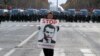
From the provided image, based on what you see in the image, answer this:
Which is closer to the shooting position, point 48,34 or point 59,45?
point 48,34

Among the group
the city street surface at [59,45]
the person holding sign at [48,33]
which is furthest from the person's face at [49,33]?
the city street surface at [59,45]

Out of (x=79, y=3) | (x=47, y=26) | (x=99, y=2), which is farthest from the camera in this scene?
(x=79, y=3)

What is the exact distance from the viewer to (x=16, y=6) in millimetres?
146875

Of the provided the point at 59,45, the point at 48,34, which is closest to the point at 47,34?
the point at 48,34

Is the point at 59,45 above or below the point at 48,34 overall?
below

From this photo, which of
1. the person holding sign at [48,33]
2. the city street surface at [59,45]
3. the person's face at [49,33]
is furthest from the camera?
the city street surface at [59,45]

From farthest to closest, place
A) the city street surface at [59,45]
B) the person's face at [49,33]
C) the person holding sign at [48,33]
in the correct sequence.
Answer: the city street surface at [59,45] → the person's face at [49,33] → the person holding sign at [48,33]

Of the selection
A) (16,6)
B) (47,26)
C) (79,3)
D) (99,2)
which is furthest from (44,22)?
(79,3)

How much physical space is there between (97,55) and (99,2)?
120 m

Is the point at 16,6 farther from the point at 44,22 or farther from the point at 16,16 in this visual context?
the point at 44,22

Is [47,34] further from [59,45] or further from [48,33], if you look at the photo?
[59,45]

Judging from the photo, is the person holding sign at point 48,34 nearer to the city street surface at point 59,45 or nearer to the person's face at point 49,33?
the person's face at point 49,33

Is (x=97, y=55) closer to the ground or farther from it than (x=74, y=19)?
farther from it

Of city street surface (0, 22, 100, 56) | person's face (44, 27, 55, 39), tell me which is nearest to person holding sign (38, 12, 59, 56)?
person's face (44, 27, 55, 39)
